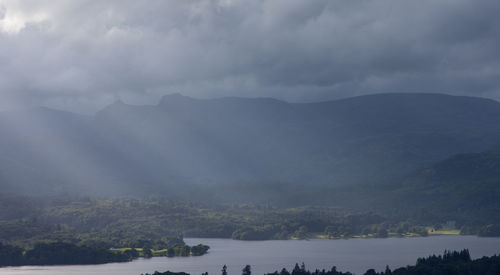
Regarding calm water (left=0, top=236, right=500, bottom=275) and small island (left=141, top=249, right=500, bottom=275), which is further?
calm water (left=0, top=236, right=500, bottom=275)

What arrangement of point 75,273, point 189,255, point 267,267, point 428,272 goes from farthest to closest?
point 189,255, point 267,267, point 75,273, point 428,272

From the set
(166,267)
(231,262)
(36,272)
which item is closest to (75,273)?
(36,272)

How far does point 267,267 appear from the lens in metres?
155

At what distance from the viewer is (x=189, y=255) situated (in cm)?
18075

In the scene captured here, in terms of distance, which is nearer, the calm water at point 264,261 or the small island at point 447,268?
the small island at point 447,268

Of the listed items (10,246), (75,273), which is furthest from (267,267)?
(10,246)

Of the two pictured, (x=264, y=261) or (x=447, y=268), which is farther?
(x=264, y=261)

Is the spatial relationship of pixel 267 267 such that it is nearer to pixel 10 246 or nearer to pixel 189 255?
pixel 189 255

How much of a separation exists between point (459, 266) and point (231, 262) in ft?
198

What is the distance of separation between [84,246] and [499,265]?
99426 mm

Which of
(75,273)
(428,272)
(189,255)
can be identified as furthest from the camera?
(189,255)

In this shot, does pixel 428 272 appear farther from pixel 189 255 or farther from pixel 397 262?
pixel 189 255

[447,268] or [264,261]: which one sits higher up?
[264,261]

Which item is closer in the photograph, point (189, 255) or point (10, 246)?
point (10, 246)
